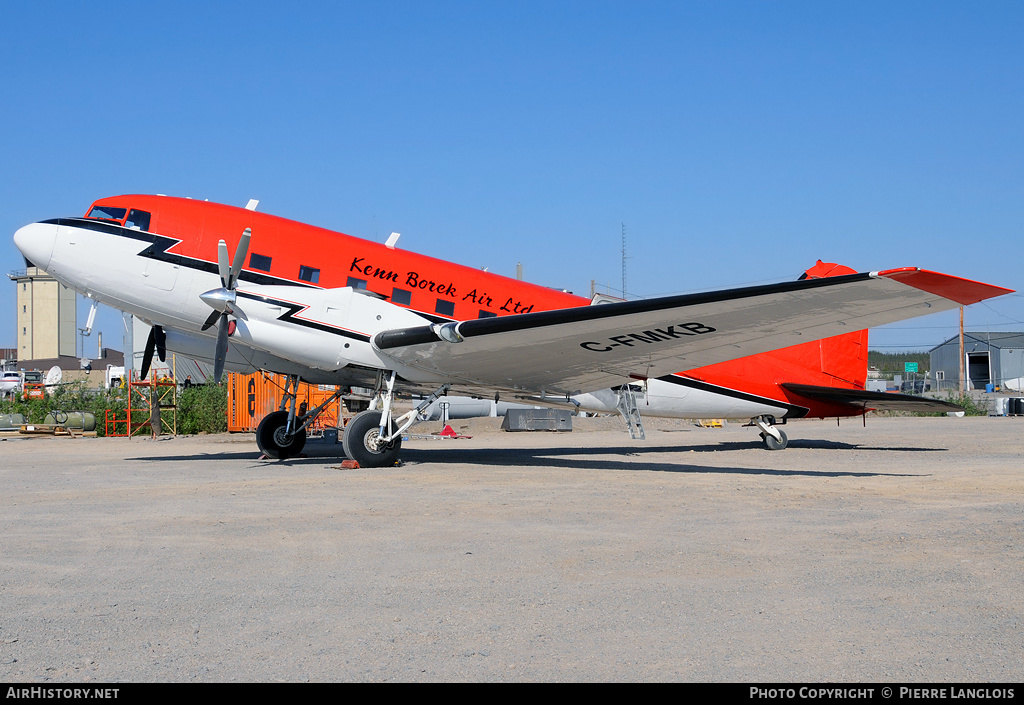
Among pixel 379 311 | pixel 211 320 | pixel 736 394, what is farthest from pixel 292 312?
pixel 736 394

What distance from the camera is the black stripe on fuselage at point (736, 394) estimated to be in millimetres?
19016

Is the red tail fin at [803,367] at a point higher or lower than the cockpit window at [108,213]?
lower

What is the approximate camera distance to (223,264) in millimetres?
14172

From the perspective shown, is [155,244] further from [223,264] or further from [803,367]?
[803,367]

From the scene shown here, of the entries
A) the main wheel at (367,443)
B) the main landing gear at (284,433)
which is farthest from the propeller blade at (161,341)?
the main wheel at (367,443)

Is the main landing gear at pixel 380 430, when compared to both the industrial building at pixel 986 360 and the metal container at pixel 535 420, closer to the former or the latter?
the metal container at pixel 535 420

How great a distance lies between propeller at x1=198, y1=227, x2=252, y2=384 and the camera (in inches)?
558

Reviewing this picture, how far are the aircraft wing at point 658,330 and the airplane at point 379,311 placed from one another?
4 centimetres

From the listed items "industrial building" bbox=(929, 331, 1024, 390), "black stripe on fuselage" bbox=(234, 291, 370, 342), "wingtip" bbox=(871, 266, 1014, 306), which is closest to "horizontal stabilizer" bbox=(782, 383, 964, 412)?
"wingtip" bbox=(871, 266, 1014, 306)

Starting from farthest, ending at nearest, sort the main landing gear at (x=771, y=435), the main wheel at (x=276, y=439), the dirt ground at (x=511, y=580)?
the main landing gear at (x=771, y=435) < the main wheel at (x=276, y=439) < the dirt ground at (x=511, y=580)

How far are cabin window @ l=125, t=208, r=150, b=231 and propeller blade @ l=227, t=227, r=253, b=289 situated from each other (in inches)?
66.7

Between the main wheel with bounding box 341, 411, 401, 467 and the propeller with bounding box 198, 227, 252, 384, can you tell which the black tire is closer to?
the main wheel with bounding box 341, 411, 401, 467
